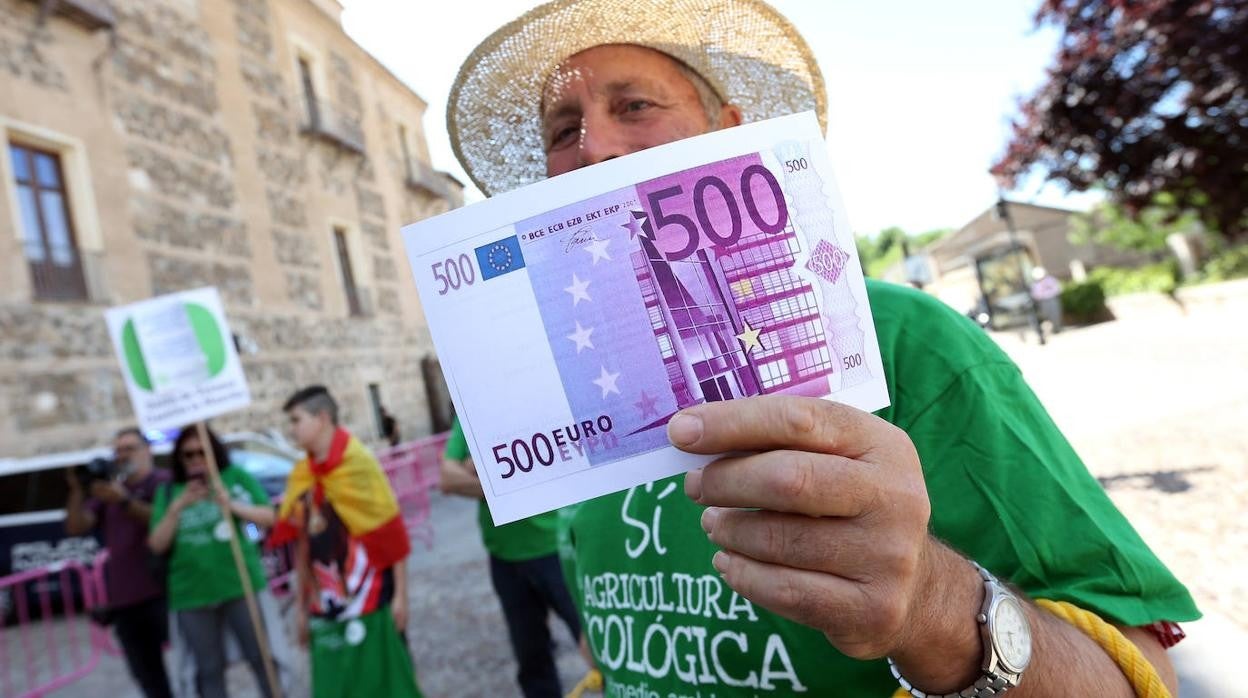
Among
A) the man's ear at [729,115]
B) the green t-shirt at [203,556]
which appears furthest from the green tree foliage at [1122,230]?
the man's ear at [729,115]

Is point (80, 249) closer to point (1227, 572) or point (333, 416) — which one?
point (333, 416)

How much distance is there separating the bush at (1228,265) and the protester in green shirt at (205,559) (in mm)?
23808

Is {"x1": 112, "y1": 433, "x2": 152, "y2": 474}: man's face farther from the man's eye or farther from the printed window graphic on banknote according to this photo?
the printed window graphic on banknote

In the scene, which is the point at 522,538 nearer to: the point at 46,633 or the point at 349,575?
the point at 349,575

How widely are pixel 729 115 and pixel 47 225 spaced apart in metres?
11.9

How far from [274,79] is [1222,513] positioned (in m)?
16.3

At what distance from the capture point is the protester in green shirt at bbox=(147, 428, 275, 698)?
13.1 ft

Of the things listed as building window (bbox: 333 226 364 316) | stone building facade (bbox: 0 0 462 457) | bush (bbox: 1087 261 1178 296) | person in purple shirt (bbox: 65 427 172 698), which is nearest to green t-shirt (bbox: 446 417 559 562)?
person in purple shirt (bbox: 65 427 172 698)

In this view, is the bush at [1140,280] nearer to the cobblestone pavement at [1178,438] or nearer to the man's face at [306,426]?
the cobblestone pavement at [1178,438]

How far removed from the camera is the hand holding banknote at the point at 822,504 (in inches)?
29.7

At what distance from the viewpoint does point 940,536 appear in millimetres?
997

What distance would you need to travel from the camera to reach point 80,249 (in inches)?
409

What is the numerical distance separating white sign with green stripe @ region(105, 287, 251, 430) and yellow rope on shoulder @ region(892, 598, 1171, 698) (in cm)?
431

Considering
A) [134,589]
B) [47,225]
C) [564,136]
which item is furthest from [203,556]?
[47,225]
